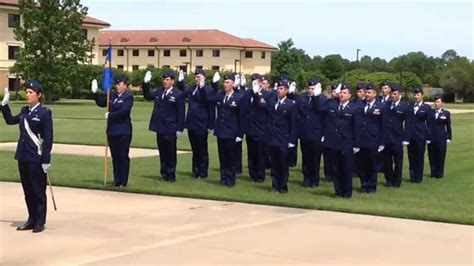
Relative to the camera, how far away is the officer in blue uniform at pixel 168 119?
12.6 meters

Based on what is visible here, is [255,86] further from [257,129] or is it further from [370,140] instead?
[370,140]

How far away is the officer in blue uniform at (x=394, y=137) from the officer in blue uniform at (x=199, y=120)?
313 centimetres

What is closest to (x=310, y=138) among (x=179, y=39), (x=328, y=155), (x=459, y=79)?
(x=328, y=155)

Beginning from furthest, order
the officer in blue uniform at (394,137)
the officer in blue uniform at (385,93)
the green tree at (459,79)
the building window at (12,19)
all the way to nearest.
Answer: the green tree at (459,79)
the building window at (12,19)
the officer in blue uniform at (385,93)
the officer in blue uniform at (394,137)

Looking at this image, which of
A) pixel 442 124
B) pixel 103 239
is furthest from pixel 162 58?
pixel 103 239

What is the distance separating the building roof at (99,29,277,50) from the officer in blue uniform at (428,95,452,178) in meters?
84.4

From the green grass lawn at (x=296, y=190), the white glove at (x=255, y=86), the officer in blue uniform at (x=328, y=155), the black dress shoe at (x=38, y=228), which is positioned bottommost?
the green grass lawn at (x=296, y=190)

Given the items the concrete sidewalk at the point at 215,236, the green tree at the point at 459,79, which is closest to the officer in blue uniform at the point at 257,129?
the concrete sidewalk at the point at 215,236

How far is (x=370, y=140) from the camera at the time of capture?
12.3m

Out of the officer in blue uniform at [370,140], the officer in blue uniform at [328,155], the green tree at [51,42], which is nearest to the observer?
the officer in blue uniform at [328,155]

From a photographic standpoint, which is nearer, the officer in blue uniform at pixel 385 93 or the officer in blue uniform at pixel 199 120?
the officer in blue uniform at pixel 199 120

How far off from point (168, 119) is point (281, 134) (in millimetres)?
2105

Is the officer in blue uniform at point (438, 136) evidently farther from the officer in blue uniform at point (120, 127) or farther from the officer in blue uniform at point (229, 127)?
the officer in blue uniform at point (120, 127)

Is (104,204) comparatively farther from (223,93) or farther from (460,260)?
(460,260)
